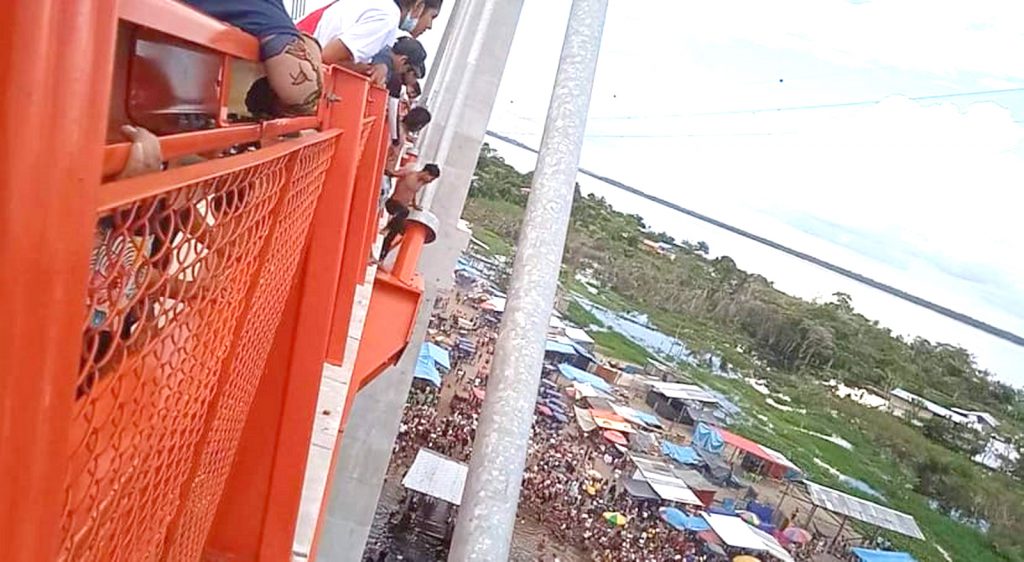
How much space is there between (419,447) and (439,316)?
A: 5.69 meters

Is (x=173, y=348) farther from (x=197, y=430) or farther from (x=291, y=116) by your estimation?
(x=291, y=116)

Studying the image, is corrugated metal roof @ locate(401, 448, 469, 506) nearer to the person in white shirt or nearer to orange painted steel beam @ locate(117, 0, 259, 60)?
the person in white shirt

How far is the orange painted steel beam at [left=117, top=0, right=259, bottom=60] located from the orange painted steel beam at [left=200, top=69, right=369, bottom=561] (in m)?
0.70

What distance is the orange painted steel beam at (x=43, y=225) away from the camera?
307 mm

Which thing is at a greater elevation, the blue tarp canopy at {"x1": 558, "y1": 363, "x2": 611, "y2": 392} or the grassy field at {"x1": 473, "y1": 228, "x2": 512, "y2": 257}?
the grassy field at {"x1": 473, "y1": 228, "x2": 512, "y2": 257}

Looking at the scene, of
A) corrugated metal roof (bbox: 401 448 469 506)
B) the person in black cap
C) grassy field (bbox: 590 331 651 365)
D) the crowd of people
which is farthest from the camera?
grassy field (bbox: 590 331 651 365)

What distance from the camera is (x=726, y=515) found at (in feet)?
41.3

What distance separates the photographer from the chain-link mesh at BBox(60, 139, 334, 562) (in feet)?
1.44

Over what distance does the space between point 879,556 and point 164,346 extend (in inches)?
575

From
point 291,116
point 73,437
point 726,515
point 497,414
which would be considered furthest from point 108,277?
point 726,515

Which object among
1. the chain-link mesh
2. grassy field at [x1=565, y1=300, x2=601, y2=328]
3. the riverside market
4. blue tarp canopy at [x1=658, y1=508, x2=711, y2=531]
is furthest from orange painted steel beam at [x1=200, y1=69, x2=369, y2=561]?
grassy field at [x1=565, y1=300, x2=601, y2=328]

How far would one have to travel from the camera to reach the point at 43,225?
12.7 inches

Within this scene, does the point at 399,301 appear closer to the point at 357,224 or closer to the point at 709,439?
the point at 357,224

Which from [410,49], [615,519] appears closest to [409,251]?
[410,49]
